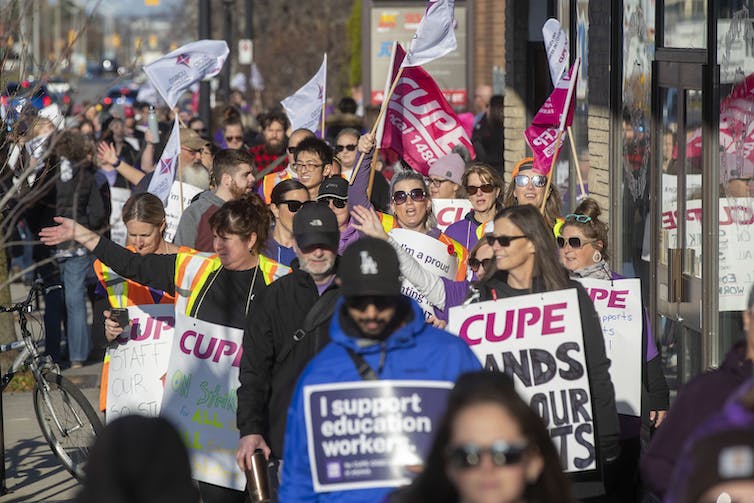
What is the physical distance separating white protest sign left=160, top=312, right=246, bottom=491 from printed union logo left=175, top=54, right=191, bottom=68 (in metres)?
6.41

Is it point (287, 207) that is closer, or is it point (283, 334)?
point (283, 334)

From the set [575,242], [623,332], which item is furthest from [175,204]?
[623,332]

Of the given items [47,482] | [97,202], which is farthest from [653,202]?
[97,202]

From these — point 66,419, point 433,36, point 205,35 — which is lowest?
point 66,419

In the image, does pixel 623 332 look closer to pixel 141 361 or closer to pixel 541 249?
pixel 541 249

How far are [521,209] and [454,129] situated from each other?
6002mm

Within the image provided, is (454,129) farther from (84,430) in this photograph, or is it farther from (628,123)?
(84,430)

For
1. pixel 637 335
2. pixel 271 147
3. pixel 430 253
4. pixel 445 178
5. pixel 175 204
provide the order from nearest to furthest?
pixel 637 335, pixel 430 253, pixel 445 178, pixel 175 204, pixel 271 147

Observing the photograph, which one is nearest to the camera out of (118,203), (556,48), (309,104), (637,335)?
(637,335)

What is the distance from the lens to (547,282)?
626 centimetres

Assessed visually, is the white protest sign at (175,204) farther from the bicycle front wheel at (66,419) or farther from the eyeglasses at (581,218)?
the eyeglasses at (581,218)

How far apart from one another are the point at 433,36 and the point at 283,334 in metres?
5.30

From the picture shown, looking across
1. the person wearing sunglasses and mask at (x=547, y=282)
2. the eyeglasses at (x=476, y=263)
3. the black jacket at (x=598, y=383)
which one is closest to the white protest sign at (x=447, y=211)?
the eyeglasses at (x=476, y=263)

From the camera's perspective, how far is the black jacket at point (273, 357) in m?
6.14
